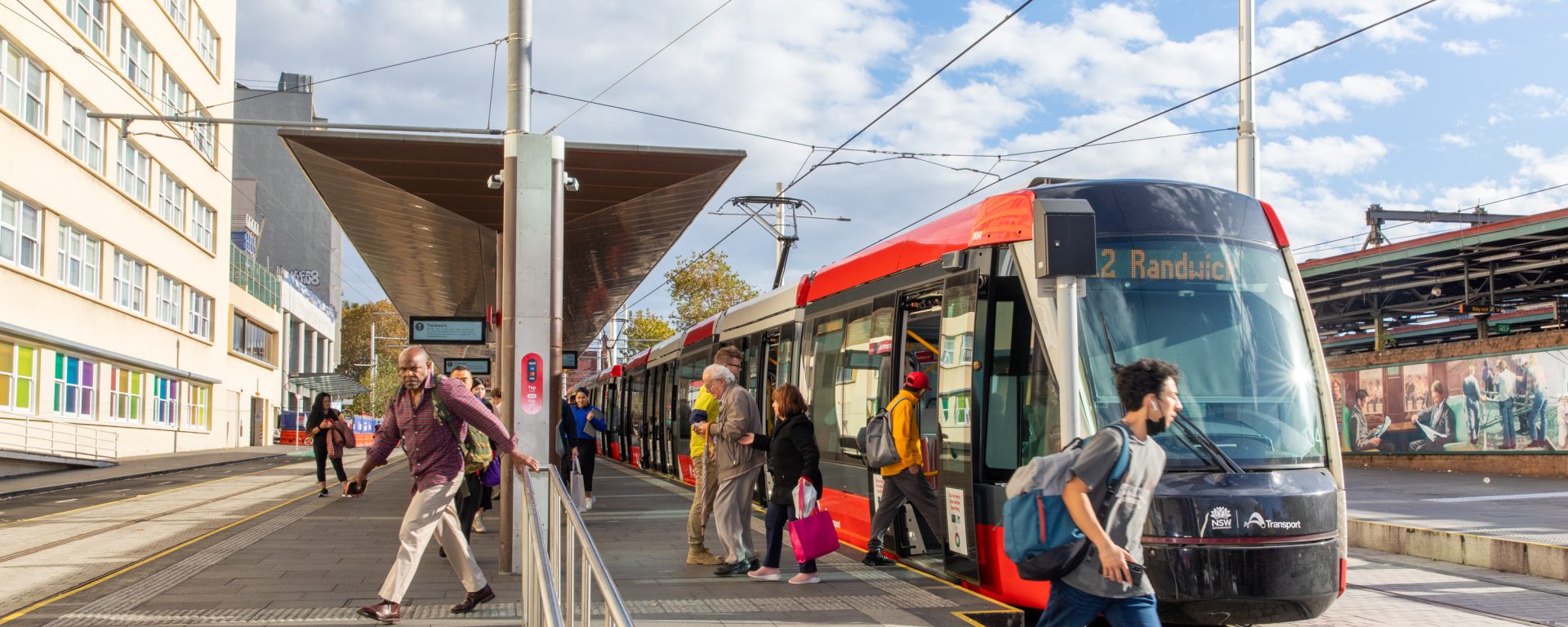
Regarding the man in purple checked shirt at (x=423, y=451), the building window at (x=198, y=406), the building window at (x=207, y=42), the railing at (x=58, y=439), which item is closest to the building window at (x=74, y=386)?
the railing at (x=58, y=439)

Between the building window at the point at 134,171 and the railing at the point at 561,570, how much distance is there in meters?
34.7

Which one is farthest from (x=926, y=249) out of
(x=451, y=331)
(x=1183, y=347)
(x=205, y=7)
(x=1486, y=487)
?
(x=205, y=7)

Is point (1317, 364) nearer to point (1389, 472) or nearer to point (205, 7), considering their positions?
point (1389, 472)

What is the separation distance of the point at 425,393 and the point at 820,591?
3.06 meters

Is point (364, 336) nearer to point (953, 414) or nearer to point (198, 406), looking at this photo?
point (198, 406)

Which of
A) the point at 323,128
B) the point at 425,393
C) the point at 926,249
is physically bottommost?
the point at 425,393

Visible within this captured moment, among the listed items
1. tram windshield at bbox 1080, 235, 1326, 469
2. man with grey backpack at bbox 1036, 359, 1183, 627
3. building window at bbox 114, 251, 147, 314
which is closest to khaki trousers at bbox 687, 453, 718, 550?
tram windshield at bbox 1080, 235, 1326, 469

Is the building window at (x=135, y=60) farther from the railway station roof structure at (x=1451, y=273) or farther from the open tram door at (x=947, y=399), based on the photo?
the open tram door at (x=947, y=399)

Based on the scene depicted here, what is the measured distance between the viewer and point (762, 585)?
9.25m

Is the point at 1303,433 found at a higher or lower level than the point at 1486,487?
higher

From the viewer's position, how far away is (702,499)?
10.4 metres

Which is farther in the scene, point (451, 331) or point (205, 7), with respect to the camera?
point (205, 7)

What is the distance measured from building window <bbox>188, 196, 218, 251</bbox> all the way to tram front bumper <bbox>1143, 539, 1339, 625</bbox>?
146ft

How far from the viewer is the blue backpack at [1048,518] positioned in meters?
4.30
